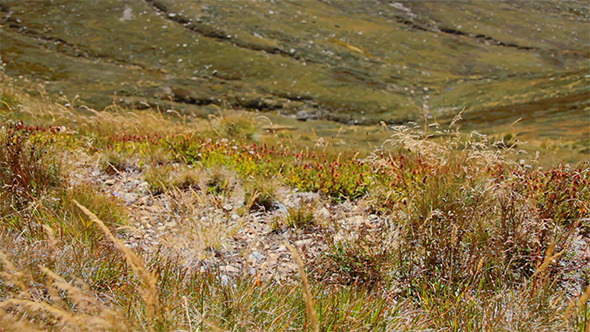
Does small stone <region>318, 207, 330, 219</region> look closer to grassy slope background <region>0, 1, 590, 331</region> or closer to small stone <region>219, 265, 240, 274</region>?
grassy slope background <region>0, 1, 590, 331</region>

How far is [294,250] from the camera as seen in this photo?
5.97 ft

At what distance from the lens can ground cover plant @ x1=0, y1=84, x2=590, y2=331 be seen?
2.67m

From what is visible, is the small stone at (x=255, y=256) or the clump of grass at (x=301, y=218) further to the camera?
the clump of grass at (x=301, y=218)

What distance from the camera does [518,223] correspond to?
408cm

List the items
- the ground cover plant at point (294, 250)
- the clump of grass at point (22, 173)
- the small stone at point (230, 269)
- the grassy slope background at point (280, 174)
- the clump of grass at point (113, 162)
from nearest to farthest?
the ground cover plant at point (294, 250) → the grassy slope background at point (280, 174) → the small stone at point (230, 269) → the clump of grass at point (22, 173) → the clump of grass at point (113, 162)

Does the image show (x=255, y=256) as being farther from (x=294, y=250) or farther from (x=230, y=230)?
(x=294, y=250)

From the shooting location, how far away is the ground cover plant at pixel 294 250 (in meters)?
2.67

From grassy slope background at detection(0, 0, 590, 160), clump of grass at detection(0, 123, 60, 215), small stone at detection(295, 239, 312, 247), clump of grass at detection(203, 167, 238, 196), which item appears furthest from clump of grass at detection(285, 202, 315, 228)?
grassy slope background at detection(0, 0, 590, 160)

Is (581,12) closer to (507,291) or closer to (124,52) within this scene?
(124,52)

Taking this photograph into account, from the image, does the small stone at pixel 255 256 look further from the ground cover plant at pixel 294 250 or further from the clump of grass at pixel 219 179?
the clump of grass at pixel 219 179

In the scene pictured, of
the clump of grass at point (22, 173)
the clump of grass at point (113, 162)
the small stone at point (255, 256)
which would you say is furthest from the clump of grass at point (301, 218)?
the clump of grass at point (113, 162)

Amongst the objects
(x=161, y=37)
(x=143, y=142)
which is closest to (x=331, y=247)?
(x=143, y=142)

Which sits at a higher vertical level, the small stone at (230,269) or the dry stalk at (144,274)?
the dry stalk at (144,274)

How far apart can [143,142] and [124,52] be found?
6233 cm
